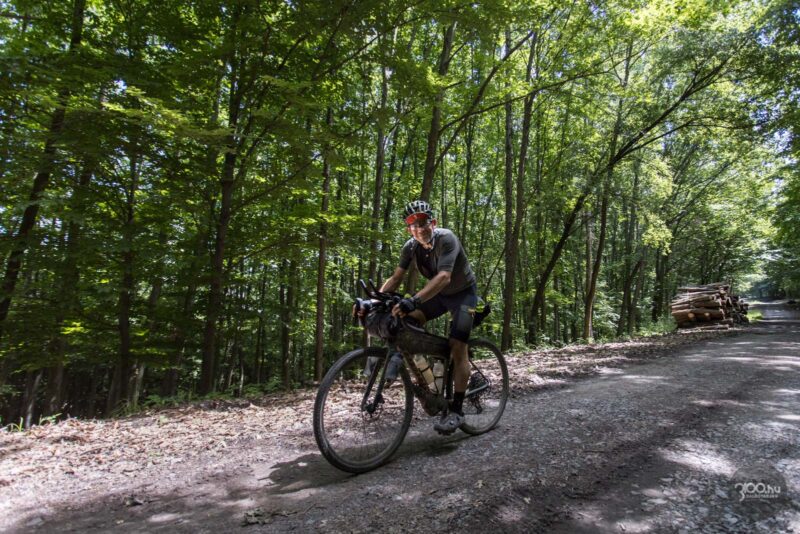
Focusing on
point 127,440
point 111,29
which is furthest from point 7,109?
point 127,440

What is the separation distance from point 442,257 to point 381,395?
4.24 ft

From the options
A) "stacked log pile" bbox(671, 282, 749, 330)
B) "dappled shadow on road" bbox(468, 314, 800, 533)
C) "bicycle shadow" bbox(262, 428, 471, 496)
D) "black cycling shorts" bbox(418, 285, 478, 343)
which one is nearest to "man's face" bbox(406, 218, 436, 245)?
"black cycling shorts" bbox(418, 285, 478, 343)

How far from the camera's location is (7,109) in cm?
560

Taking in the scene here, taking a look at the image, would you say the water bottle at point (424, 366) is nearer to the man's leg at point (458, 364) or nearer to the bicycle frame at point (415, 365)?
the bicycle frame at point (415, 365)

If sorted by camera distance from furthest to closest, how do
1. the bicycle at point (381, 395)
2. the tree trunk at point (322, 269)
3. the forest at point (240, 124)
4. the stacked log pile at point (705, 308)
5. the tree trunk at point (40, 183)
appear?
the stacked log pile at point (705, 308) → the tree trunk at point (322, 269) → the forest at point (240, 124) → the tree trunk at point (40, 183) → the bicycle at point (381, 395)

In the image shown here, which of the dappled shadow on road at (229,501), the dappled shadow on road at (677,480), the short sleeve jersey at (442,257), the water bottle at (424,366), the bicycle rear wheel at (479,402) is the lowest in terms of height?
the dappled shadow on road at (229,501)

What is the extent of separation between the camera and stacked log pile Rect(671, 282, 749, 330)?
1606cm

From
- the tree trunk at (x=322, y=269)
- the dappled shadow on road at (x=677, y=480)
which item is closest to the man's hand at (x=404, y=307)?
the dappled shadow on road at (x=677, y=480)

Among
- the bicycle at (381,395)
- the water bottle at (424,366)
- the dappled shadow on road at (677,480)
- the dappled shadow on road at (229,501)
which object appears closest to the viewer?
the dappled shadow on road at (677,480)

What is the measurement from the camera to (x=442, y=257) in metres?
3.47

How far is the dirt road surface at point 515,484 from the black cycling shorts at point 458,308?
103cm

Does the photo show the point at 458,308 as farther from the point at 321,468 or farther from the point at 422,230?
the point at 321,468

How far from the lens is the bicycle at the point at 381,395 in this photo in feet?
10.1

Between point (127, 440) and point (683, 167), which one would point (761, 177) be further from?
point (127, 440)
